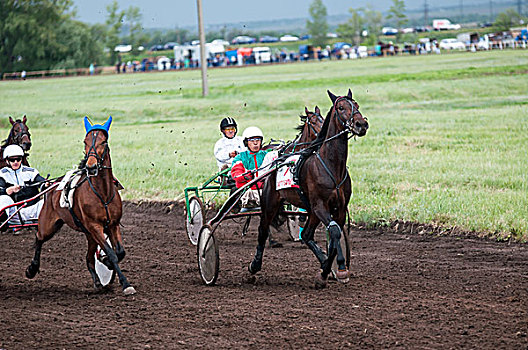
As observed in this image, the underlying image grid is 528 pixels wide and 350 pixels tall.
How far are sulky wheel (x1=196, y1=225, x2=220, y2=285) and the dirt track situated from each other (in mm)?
176

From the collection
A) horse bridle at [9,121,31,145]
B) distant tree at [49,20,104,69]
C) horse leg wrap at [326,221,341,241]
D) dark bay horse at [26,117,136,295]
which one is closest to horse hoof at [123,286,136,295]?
dark bay horse at [26,117,136,295]

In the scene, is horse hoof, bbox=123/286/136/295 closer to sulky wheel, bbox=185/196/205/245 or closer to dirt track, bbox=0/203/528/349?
dirt track, bbox=0/203/528/349

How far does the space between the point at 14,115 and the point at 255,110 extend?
11.2m

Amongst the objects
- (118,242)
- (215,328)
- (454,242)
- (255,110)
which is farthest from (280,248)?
(255,110)

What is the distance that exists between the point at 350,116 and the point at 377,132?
46.5 feet

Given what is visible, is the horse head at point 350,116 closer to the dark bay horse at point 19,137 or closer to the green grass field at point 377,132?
the green grass field at point 377,132

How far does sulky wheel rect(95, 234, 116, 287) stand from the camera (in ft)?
25.4

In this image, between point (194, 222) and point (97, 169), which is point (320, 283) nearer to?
point (97, 169)

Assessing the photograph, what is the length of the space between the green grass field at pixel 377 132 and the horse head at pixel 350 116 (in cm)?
355

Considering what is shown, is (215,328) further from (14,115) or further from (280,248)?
(14,115)

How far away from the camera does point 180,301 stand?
710 centimetres

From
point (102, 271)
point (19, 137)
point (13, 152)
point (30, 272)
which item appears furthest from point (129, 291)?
point (19, 137)

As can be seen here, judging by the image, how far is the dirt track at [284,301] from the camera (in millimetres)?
5742

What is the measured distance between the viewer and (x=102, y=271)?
7867 millimetres
